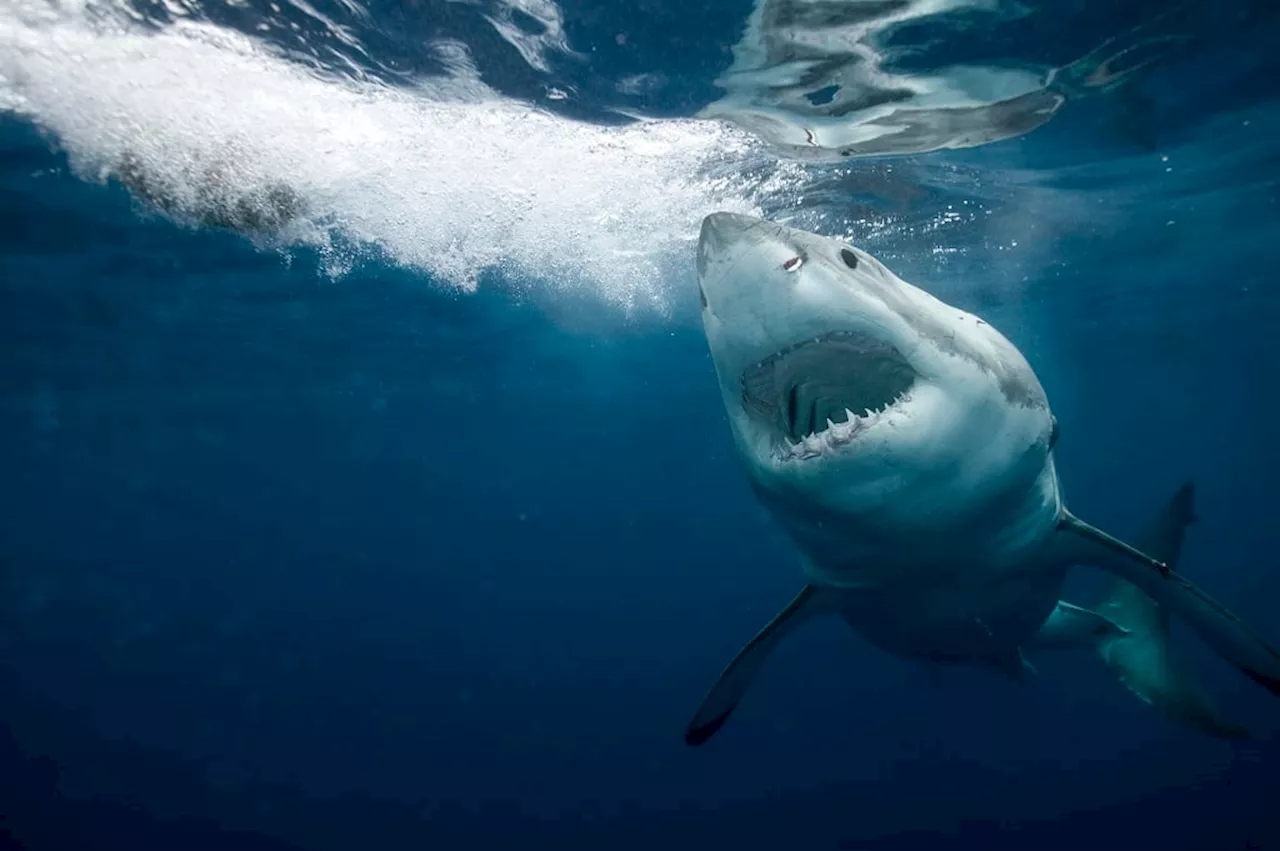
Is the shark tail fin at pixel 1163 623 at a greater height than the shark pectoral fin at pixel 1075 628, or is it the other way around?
the shark tail fin at pixel 1163 623

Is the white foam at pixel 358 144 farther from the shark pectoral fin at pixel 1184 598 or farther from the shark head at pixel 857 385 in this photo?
the shark pectoral fin at pixel 1184 598

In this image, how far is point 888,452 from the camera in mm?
3201

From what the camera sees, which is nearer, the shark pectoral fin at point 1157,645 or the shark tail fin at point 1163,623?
the shark tail fin at point 1163,623

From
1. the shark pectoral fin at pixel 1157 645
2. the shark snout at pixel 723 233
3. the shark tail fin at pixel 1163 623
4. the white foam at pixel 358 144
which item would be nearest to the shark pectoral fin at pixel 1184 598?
the shark tail fin at pixel 1163 623

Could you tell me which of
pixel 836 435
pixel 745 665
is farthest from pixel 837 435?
pixel 745 665

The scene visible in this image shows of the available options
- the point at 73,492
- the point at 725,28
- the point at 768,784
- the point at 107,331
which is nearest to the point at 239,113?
the point at 725,28

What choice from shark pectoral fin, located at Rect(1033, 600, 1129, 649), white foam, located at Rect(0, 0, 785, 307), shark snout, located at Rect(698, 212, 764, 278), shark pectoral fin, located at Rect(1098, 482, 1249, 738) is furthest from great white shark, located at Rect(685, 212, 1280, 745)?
white foam, located at Rect(0, 0, 785, 307)

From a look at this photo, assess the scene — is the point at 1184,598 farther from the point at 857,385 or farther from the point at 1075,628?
the point at 1075,628

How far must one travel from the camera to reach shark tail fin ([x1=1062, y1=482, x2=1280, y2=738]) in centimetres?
460

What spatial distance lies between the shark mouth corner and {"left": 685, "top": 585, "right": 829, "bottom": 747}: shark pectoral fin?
197 cm

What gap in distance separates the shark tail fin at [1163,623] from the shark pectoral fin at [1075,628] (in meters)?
0.06

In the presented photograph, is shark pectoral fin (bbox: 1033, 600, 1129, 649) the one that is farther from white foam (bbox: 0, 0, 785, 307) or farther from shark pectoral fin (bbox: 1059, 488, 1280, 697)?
white foam (bbox: 0, 0, 785, 307)

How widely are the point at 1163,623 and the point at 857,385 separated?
579 centimetres

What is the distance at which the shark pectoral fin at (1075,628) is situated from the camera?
7.43 m
